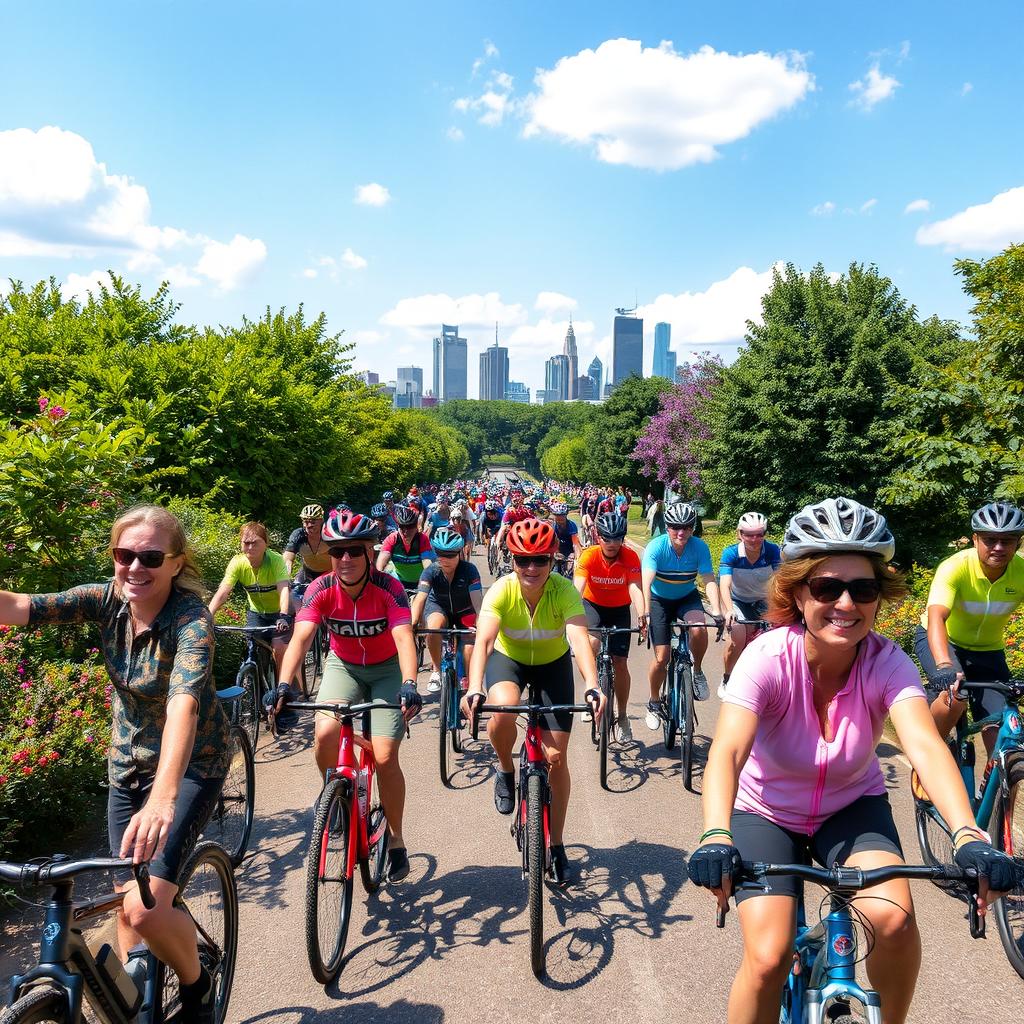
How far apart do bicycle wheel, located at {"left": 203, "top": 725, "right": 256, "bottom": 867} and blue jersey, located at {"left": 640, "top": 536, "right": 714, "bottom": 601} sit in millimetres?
3754

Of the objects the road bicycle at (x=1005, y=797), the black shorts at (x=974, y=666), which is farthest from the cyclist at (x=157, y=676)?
the black shorts at (x=974, y=666)

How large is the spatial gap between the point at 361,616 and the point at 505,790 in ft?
4.80

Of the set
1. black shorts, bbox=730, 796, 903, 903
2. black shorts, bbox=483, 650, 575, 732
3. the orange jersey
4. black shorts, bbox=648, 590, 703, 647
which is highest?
the orange jersey

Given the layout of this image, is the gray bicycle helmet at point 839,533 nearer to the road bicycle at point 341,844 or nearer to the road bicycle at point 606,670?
the road bicycle at point 341,844

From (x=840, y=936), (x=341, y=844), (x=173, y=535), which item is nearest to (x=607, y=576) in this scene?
(x=341, y=844)

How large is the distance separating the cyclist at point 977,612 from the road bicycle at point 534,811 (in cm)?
235

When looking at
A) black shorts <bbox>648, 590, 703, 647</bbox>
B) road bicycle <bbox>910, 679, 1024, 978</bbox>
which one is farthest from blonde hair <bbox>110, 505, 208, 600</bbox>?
black shorts <bbox>648, 590, 703, 647</bbox>

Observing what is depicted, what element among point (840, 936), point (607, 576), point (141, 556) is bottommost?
point (840, 936)

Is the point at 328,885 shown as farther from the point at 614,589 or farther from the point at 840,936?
the point at 614,589

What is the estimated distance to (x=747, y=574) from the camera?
7328 millimetres

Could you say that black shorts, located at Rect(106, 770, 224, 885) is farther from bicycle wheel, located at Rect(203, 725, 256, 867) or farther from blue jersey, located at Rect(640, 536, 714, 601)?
blue jersey, located at Rect(640, 536, 714, 601)

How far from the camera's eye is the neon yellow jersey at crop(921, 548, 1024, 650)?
15.9 feet

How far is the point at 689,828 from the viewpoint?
550cm

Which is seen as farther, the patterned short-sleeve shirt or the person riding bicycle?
the person riding bicycle
